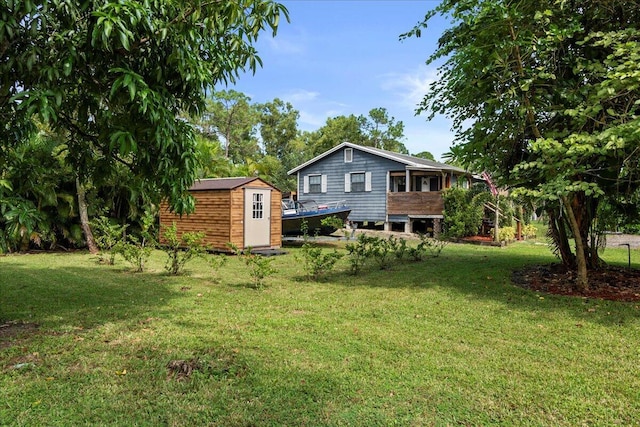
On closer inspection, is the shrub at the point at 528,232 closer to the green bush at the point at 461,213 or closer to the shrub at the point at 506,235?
the shrub at the point at 506,235

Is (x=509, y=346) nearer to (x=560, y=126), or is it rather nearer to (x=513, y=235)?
(x=560, y=126)

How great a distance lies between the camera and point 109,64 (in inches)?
148

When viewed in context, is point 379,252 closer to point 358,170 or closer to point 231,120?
point 358,170

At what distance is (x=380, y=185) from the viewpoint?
21953 mm

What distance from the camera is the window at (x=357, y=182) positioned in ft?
74.7

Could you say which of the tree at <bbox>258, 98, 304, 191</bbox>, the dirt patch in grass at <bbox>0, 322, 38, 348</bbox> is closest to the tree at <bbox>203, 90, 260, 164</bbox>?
the tree at <bbox>258, 98, 304, 191</bbox>

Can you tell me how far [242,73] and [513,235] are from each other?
16.3m

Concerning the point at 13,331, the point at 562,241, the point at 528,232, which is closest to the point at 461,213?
the point at 528,232

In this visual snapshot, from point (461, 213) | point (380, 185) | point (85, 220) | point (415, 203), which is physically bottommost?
point (85, 220)

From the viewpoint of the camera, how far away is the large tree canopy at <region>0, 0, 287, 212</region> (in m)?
3.03

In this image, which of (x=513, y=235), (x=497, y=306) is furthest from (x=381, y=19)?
(x=513, y=235)

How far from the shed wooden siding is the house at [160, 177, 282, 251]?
345 inches

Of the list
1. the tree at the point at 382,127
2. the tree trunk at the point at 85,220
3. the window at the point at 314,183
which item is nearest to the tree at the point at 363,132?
the tree at the point at 382,127

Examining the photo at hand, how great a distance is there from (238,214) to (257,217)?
0.79 m
